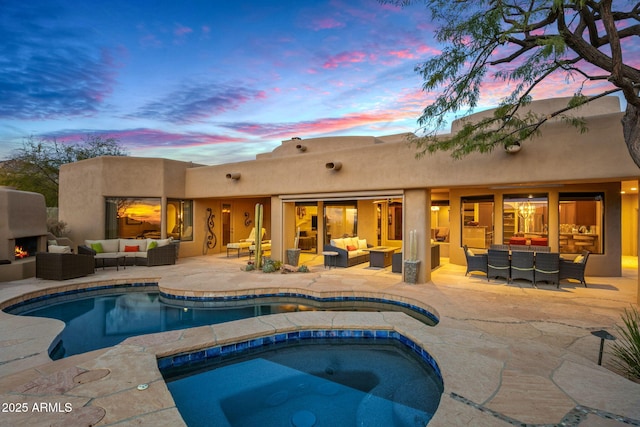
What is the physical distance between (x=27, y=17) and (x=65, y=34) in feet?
4.63

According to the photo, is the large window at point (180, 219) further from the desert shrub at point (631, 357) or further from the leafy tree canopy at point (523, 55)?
the desert shrub at point (631, 357)

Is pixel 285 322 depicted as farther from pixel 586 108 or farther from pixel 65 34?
pixel 65 34

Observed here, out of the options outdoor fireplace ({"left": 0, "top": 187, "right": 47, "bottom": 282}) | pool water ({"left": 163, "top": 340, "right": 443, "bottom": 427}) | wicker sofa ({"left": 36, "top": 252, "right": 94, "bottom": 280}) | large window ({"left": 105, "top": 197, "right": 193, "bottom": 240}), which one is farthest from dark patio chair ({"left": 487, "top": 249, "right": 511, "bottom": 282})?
outdoor fireplace ({"left": 0, "top": 187, "right": 47, "bottom": 282})

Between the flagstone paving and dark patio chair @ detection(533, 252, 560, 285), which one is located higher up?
dark patio chair @ detection(533, 252, 560, 285)

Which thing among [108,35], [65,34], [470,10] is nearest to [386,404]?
[470,10]

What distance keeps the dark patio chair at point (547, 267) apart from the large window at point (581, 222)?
308cm

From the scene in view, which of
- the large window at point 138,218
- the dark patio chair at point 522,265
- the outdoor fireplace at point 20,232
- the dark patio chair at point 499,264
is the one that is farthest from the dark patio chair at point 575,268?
the outdoor fireplace at point 20,232

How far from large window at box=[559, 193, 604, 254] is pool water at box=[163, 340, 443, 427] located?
9.31 metres

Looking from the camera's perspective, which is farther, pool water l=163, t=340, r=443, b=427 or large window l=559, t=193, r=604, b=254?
large window l=559, t=193, r=604, b=254

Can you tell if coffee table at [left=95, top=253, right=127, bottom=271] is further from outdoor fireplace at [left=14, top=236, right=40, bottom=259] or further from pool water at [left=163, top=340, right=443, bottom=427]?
pool water at [left=163, top=340, right=443, bottom=427]

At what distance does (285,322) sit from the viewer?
238 inches

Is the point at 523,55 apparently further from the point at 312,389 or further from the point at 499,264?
the point at 312,389

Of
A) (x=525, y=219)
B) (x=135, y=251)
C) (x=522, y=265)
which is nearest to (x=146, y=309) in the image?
(x=135, y=251)

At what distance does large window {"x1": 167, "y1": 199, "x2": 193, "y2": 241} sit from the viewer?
1493cm
